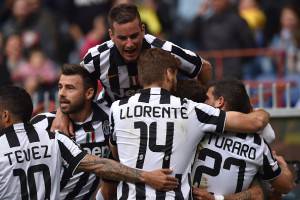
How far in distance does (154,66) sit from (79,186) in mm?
1782

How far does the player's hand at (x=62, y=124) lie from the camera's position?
953 centimetres

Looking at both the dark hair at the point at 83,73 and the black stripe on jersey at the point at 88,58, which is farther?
the dark hair at the point at 83,73

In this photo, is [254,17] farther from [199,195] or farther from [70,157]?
[70,157]

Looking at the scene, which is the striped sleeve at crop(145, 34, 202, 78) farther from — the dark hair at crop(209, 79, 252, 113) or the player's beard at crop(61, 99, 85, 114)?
the player's beard at crop(61, 99, 85, 114)

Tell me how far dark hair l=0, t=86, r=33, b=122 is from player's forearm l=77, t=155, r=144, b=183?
628 mm

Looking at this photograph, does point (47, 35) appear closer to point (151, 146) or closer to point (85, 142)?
point (85, 142)

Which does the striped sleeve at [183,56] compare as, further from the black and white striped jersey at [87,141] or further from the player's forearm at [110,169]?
the player's forearm at [110,169]

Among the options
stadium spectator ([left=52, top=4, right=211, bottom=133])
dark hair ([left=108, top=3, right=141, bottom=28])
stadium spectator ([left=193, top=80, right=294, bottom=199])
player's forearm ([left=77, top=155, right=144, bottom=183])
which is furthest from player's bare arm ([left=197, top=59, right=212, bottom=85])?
player's forearm ([left=77, top=155, right=144, bottom=183])

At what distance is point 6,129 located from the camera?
8.53 meters

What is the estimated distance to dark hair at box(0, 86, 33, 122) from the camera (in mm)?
8516

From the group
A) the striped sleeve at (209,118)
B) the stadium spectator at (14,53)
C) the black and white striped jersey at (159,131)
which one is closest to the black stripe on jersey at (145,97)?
the black and white striped jersey at (159,131)

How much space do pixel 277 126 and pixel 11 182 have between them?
4093mm

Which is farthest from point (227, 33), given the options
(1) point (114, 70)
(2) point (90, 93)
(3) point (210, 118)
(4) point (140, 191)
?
(4) point (140, 191)

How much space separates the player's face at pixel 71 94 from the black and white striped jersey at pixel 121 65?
168mm
